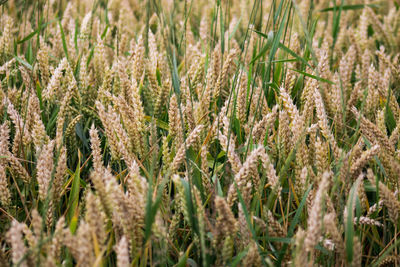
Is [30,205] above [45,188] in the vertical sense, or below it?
below

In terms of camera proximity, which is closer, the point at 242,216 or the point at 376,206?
the point at 242,216

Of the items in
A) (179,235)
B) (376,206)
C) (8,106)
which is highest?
(8,106)

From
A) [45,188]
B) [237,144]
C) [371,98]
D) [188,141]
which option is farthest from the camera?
[371,98]

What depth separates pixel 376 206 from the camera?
1.16m

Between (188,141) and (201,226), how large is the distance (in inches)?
12.0

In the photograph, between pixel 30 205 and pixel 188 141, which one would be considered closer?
pixel 188 141

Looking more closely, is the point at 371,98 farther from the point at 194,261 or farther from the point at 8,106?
the point at 8,106

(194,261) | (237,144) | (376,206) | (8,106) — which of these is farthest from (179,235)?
(8,106)

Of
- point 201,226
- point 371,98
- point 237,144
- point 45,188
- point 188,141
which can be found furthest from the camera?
point 371,98

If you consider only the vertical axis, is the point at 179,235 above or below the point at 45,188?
below

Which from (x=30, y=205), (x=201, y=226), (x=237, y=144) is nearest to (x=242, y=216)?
(x=201, y=226)

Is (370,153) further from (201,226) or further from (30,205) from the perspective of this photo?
(30,205)

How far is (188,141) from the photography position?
114 cm

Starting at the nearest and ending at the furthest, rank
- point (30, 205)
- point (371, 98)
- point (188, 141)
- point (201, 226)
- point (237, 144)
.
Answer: point (201, 226) < point (188, 141) < point (30, 205) < point (237, 144) < point (371, 98)
